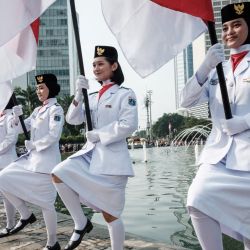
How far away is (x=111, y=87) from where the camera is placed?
4.53 meters

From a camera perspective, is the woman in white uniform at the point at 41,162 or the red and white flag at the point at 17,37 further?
the woman in white uniform at the point at 41,162

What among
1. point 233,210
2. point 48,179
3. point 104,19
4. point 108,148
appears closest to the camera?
point 233,210

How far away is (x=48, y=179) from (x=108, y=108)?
1426 mm

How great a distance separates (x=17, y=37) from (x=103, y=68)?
5.23ft

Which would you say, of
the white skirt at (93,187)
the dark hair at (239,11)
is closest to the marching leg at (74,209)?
the white skirt at (93,187)

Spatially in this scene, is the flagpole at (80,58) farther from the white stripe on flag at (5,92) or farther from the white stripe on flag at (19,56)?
the white stripe on flag at (5,92)

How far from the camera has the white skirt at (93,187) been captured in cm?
413

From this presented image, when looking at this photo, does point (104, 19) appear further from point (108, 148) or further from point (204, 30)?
point (108, 148)

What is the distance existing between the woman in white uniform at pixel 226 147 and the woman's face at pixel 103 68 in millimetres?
1370

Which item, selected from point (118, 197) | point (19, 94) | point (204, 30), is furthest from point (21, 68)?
point (19, 94)

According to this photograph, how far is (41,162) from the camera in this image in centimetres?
518

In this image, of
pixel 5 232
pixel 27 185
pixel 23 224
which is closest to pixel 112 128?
pixel 27 185

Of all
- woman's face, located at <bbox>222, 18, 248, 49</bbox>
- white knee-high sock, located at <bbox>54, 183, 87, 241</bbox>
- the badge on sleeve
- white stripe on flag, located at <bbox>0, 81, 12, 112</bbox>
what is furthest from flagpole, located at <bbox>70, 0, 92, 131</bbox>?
white stripe on flag, located at <bbox>0, 81, 12, 112</bbox>

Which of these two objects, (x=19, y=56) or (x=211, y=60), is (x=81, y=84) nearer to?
(x=19, y=56)
